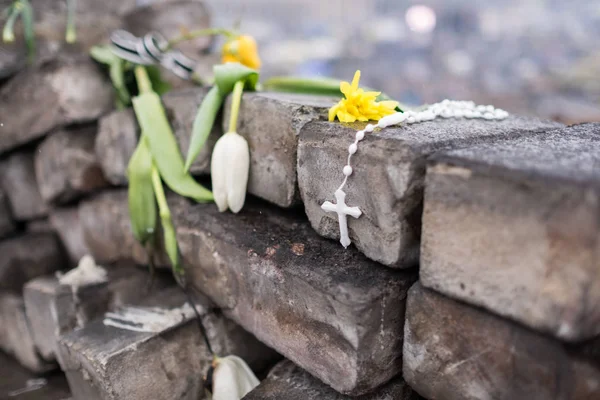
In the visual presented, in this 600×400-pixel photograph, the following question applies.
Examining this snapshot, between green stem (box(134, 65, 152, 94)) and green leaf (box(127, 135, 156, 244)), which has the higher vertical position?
green stem (box(134, 65, 152, 94))

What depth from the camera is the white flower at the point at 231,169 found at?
1.20 metres

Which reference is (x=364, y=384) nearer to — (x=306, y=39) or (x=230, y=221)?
(x=230, y=221)

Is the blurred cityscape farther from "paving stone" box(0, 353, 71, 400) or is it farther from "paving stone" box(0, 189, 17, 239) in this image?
"paving stone" box(0, 353, 71, 400)

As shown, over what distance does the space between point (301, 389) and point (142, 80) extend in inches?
45.6

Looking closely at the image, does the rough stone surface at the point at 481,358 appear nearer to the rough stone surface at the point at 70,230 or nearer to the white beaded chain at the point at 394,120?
the white beaded chain at the point at 394,120

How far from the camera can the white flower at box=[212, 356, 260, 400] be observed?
1.21 meters

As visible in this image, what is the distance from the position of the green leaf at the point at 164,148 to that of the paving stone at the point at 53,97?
1.20 feet

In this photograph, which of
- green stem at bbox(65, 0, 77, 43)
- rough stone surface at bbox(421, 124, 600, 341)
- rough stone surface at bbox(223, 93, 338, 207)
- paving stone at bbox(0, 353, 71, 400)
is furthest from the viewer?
green stem at bbox(65, 0, 77, 43)

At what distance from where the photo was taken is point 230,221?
1258mm

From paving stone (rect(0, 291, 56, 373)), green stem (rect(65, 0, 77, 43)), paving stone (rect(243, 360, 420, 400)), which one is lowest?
paving stone (rect(0, 291, 56, 373))

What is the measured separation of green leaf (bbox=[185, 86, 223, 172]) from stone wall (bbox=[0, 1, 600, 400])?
0.08 meters

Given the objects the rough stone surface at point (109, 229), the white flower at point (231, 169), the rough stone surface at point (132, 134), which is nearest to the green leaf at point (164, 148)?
the rough stone surface at point (132, 134)

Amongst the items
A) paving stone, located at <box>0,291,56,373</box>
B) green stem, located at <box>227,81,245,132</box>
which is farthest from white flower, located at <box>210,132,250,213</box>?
paving stone, located at <box>0,291,56,373</box>

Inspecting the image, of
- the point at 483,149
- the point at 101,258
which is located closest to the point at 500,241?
the point at 483,149
